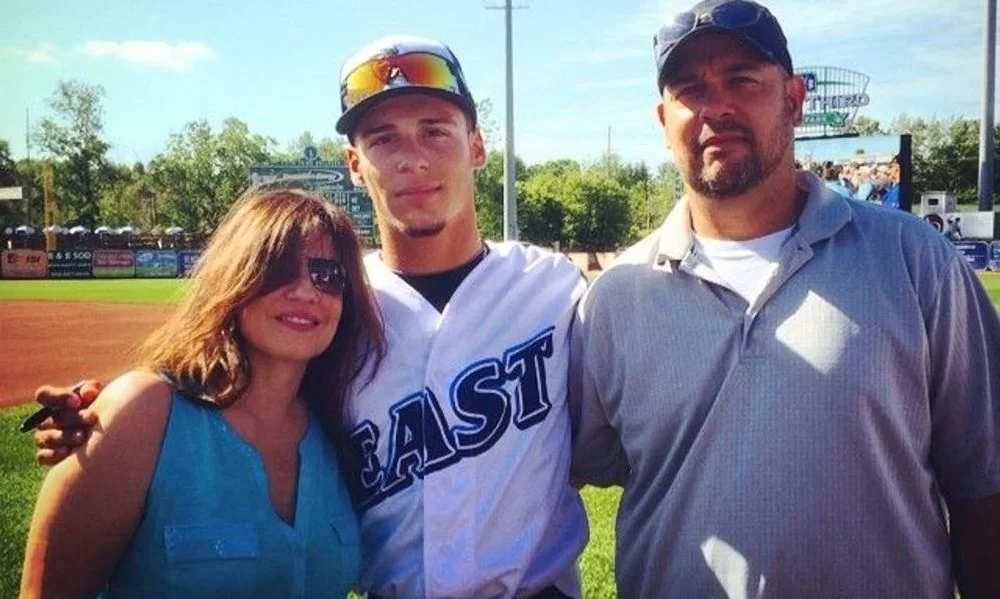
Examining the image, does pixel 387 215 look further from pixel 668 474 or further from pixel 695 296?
pixel 668 474

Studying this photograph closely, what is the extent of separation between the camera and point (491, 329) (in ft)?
9.55

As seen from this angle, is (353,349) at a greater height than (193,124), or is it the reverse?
(193,124)

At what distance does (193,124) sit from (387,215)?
75.5 meters

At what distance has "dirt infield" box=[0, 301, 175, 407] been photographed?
13531mm

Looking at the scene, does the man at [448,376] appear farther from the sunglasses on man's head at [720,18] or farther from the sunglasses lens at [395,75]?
the sunglasses on man's head at [720,18]

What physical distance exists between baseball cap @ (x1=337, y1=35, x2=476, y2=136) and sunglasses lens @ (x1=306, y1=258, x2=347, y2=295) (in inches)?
24.8

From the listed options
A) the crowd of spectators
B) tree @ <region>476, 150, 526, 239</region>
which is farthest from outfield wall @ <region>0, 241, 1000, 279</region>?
tree @ <region>476, 150, 526, 239</region>

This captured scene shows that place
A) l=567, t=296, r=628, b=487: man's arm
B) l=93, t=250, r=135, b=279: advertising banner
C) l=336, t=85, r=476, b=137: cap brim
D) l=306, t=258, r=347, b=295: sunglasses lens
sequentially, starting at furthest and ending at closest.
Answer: l=93, t=250, r=135, b=279: advertising banner
l=336, t=85, r=476, b=137: cap brim
l=567, t=296, r=628, b=487: man's arm
l=306, t=258, r=347, b=295: sunglasses lens

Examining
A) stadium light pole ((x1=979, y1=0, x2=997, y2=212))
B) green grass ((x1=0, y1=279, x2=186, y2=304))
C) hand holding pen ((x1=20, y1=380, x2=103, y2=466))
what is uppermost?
stadium light pole ((x1=979, y1=0, x2=997, y2=212))

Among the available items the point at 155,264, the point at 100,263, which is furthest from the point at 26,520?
the point at 155,264

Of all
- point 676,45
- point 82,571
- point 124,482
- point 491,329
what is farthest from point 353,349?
point 676,45

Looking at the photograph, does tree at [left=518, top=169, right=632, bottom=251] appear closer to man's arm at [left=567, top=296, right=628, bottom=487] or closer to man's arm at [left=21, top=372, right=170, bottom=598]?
man's arm at [left=567, top=296, right=628, bottom=487]

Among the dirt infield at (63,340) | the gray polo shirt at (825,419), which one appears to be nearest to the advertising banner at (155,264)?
the dirt infield at (63,340)

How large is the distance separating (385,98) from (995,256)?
39040 millimetres
